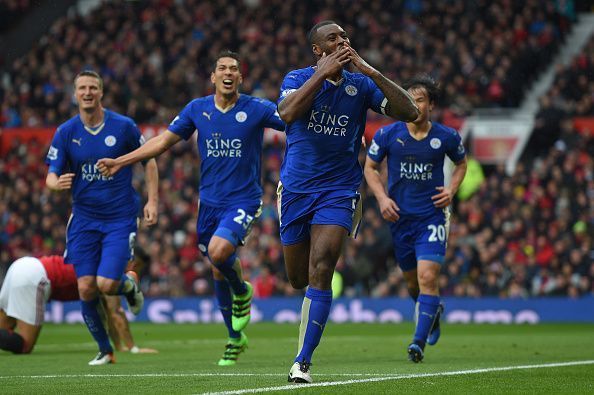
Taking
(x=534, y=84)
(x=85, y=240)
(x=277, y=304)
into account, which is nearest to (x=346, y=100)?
(x=85, y=240)

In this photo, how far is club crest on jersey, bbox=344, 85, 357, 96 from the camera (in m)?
9.06

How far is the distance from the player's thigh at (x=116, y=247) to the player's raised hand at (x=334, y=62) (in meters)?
4.41

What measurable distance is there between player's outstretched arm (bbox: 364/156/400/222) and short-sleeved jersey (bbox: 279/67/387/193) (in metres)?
3.21

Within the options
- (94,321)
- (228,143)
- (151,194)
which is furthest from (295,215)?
(94,321)

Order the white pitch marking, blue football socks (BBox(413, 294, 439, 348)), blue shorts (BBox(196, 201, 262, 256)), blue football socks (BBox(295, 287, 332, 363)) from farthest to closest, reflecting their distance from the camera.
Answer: blue football socks (BBox(413, 294, 439, 348))
blue shorts (BBox(196, 201, 262, 256))
blue football socks (BBox(295, 287, 332, 363))
the white pitch marking

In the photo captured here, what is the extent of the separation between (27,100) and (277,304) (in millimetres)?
11846

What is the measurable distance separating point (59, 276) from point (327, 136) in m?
6.02

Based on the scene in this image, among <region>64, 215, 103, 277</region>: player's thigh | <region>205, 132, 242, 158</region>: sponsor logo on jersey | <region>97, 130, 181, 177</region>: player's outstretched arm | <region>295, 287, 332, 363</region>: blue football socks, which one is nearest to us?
<region>295, 287, 332, 363</region>: blue football socks

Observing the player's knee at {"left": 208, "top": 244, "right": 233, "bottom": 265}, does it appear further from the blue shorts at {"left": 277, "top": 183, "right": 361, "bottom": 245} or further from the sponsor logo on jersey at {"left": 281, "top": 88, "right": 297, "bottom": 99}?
the sponsor logo on jersey at {"left": 281, "top": 88, "right": 297, "bottom": 99}

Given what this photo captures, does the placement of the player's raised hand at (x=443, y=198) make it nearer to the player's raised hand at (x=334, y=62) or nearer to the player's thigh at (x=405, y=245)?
the player's thigh at (x=405, y=245)

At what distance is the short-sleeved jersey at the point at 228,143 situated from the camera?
11828 mm

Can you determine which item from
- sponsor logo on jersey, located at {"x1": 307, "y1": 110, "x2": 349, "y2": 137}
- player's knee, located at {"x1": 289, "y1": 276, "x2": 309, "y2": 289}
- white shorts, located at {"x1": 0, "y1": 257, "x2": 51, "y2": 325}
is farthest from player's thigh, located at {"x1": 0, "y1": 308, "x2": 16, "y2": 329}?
sponsor logo on jersey, located at {"x1": 307, "y1": 110, "x2": 349, "y2": 137}

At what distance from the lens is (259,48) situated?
32.9 m

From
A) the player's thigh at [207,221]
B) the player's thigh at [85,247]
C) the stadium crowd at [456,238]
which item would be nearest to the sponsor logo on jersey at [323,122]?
the player's thigh at [207,221]
